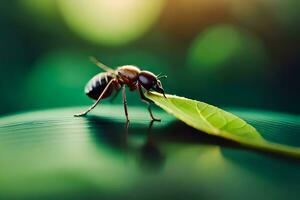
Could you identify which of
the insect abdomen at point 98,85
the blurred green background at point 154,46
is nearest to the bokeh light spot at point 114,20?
the blurred green background at point 154,46

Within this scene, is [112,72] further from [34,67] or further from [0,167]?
[34,67]

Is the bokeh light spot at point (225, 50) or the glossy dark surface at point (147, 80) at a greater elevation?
the glossy dark surface at point (147, 80)

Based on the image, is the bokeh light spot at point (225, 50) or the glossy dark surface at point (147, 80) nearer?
the glossy dark surface at point (147, 80)

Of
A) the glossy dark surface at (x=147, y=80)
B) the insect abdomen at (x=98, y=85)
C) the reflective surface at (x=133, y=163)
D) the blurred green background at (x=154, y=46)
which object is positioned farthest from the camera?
the blurred green background at (x=154, y=46)

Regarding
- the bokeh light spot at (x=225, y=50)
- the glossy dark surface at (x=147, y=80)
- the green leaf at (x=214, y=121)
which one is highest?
the green leaf at (x=214, y=121)

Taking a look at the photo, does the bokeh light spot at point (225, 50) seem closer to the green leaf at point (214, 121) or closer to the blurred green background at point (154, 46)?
the blurred green background at point (154, 46)

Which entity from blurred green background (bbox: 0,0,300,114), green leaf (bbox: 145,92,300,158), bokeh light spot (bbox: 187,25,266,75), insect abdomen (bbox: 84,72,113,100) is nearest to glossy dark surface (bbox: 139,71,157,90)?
insect abdomen (bbox: 84,72,113,100)

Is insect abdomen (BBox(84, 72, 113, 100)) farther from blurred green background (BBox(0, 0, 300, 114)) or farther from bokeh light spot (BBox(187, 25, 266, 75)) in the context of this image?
bokeh light spot (BBox(187, 25, 266, 75))
